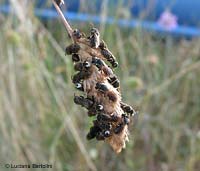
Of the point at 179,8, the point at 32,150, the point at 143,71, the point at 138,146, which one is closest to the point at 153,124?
the point at 138,146

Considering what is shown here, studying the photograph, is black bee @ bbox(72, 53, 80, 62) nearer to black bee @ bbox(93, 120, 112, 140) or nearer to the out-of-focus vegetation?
black bee @ bbox(93, 120, 112, 140)

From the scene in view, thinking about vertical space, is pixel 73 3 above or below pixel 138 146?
above

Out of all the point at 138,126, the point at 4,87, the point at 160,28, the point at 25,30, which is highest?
the point at 160,28

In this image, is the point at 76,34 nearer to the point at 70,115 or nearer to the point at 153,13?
the point at 70,115

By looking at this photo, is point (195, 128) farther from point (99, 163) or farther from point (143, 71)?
point (99, 163)

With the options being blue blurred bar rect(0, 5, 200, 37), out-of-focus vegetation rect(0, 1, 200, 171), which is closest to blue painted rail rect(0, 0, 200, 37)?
blue blurred bar rect(0, 5, 200, 37)

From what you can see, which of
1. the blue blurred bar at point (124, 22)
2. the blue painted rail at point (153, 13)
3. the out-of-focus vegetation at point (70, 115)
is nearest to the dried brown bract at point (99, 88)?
the out-of-focus vegetation at point (70, 115)

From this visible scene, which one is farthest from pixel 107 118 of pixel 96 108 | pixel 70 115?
pixel 70 115
